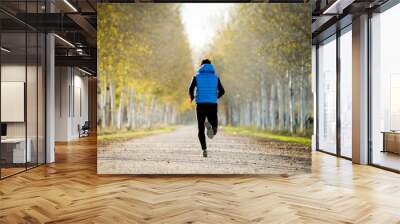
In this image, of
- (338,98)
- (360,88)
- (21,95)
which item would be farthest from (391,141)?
(21,95)

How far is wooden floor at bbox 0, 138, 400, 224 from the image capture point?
416 centimetres

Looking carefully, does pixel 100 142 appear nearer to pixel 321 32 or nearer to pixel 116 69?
pixel 116 69

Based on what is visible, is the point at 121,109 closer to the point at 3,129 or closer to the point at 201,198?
the point at 3,129

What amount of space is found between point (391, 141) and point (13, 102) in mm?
6781

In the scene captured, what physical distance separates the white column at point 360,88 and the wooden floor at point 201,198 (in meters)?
0.97

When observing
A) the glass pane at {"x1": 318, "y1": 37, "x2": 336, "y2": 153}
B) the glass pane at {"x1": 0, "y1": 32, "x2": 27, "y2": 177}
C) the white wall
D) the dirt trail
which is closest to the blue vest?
the dirt trail

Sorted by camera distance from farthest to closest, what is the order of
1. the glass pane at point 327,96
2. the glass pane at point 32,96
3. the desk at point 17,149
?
the glass pane at point 327,96 < the glass pane at point 32,96 < the desk at point 17,149

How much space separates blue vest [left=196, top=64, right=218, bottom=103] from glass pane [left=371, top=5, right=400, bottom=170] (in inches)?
129

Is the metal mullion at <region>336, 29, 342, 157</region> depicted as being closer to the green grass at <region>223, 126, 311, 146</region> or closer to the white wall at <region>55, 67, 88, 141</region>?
the green grass at <region>223, 126, 311, 146</region>

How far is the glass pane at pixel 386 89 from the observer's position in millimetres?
7219

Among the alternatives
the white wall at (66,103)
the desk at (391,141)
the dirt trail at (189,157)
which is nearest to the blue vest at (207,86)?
the dirt trail at (189,157)

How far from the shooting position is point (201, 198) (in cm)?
508

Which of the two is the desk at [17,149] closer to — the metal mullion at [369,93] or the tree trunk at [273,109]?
the tree trunk at [273,109]

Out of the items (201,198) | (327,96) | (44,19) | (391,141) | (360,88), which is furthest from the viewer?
(327,96)
